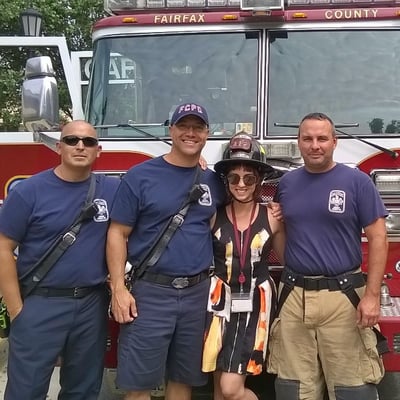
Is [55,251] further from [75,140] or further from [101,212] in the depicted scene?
[75,140]

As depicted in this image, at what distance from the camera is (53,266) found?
2.97 metres

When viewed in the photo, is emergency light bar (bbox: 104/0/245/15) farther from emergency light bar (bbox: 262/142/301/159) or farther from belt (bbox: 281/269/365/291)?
belt (bbox: 281/269/365/291)

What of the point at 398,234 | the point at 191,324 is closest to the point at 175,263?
the point at 191,324

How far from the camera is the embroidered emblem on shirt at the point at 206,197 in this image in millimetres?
3047

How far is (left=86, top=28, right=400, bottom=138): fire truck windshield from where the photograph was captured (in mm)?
3889

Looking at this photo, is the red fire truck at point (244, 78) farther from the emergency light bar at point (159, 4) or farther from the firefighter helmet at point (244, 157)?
the firefighter helmet at point (244, 157)

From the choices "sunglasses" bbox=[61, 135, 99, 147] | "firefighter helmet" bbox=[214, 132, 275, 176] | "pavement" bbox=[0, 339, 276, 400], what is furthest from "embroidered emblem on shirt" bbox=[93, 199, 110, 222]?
"pavement" bbox=[0, 339, 276, 400]

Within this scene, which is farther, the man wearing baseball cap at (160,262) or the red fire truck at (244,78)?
the red fire truck at (244,78)

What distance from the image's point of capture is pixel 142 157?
391cm

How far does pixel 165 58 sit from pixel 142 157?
676 mm

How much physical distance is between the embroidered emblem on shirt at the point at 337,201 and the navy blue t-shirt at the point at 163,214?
0.59 meters

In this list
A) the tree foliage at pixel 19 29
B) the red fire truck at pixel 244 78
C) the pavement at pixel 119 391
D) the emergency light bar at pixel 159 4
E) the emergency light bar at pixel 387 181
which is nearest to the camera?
the emergency light bar at pixel 387 181

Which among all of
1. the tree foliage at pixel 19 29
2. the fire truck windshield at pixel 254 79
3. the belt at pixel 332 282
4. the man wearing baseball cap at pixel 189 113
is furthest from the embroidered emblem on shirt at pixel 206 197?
the tree foliage at pixel 19 29

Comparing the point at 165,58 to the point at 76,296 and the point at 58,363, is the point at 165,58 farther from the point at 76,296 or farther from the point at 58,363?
the point at 58,363
